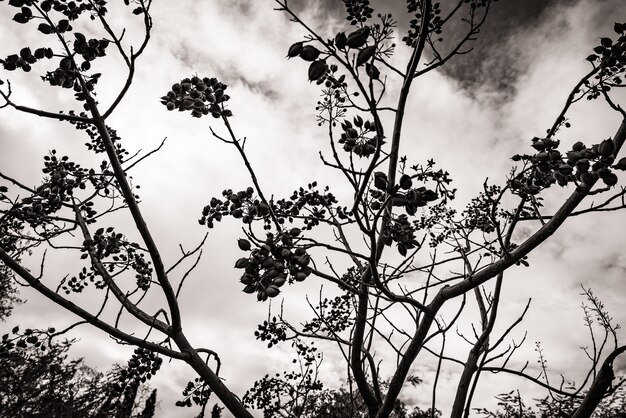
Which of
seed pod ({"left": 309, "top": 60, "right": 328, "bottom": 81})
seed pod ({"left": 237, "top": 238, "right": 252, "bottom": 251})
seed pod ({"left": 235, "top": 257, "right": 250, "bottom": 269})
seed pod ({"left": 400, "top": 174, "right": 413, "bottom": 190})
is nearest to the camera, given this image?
seed pod ({"left": 309, "top": 60, "right": 328, "bottom": 81})

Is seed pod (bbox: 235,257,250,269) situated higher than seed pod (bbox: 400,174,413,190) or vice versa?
seed pod (bbox: 400,174,413,190)

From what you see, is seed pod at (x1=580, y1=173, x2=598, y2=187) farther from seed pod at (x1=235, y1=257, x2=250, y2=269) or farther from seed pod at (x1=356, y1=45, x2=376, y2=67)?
seed pod at (x1=235, y1=257, x2=250, y2=269)

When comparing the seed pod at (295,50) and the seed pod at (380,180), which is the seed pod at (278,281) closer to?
the seed pod at (380,180)

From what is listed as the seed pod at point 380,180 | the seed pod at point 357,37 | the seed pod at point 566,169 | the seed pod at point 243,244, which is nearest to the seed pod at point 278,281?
the seed pod at point 243,244

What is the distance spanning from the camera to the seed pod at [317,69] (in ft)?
3.78

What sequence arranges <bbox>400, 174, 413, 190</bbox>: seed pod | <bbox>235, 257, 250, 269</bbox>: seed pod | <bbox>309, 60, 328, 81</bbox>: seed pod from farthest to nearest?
<bbox>235, 257, 250, 269</bbox>: seed pod
<bbox>400, 174, 413, 190</bbox>: seed pod
<bbox>309, 60, 328, 81</bbox>: seed pod

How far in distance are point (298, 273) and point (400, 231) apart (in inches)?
25.6

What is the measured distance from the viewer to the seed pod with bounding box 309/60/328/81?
3.78 ft

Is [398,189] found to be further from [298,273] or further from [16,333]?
[16,333]

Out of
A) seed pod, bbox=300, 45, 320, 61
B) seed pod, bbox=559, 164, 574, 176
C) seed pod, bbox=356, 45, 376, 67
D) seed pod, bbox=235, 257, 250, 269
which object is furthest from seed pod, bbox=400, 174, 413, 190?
seed pod, bbox=559, 164, 574, 176

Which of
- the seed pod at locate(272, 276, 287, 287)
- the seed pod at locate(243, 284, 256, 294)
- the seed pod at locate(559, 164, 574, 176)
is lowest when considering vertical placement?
the seed pod at locate(243, 284, 256, 294)

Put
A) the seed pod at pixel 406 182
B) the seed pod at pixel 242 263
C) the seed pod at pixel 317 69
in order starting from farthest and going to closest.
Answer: the seed pod at pixel 242 263
the seed pod at pixel 406 182
the seed pod at pixel 317 69

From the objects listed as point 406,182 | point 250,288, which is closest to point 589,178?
point 406,182

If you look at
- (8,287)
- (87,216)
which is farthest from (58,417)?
(8,287)
